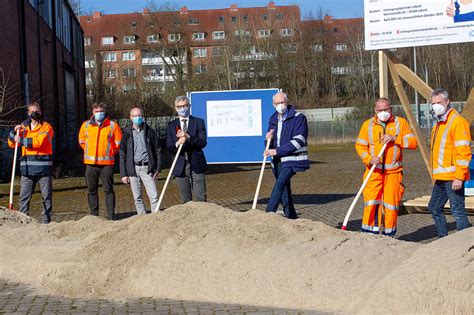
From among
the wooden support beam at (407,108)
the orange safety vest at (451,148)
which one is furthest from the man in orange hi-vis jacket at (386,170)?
the wooden support beam at (407,108)

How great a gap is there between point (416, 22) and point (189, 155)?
423 centimetres

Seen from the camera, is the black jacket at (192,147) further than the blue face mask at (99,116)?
No

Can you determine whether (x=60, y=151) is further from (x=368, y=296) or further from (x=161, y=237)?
(x=368, y=296)

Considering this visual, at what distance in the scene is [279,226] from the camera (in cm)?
759

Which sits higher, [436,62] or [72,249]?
[436,62]

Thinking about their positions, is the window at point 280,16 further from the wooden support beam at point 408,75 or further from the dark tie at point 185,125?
the dark tie at point 185,125

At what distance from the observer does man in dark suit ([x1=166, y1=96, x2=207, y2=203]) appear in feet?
35.5

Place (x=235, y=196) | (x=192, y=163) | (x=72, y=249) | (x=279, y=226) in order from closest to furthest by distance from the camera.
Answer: (x=279, y=226) < (x=72, y=249) < (x=192, y=163) < (x=235, y=196)

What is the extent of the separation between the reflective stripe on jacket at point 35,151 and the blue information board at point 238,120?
491 cm

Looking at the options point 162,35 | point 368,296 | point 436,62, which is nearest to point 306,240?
point 368,296

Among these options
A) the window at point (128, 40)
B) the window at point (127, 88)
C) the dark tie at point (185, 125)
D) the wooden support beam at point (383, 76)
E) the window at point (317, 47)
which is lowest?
the dark tie at point (185, 125)

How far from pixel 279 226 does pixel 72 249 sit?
2.35 meters

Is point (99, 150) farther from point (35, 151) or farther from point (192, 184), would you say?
point (192, 184)

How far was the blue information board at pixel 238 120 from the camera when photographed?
15.4 metres
